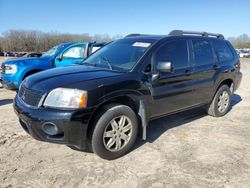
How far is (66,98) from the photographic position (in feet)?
10.1

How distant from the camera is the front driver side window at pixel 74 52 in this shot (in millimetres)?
8184

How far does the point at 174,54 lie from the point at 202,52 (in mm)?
923

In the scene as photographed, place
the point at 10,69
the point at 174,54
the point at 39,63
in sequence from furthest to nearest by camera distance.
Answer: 1. the point at 39,63
2. the point at 10,69
3. the point at 174,54

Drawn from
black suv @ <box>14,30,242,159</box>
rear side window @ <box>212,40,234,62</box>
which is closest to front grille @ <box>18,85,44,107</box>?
black suv @ <box>14,30,242,159</box>

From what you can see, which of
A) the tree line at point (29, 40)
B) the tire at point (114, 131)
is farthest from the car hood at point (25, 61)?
the tree line at point (29, 40)

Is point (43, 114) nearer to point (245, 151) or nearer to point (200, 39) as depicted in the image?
point (245, 151)

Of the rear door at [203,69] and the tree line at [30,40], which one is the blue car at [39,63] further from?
the tree line at [30,40]

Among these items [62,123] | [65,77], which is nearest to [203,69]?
[65,77]

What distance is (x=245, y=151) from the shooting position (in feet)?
12.8

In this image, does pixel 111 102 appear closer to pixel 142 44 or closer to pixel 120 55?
pixel 120 55

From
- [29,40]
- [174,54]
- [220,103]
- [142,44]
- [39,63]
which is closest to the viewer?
[142,44]

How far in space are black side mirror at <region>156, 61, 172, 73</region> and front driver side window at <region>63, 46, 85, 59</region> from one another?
4881mm

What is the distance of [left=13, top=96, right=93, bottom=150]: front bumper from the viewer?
3.01m

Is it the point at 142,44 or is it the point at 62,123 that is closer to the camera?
the point at 62,123
